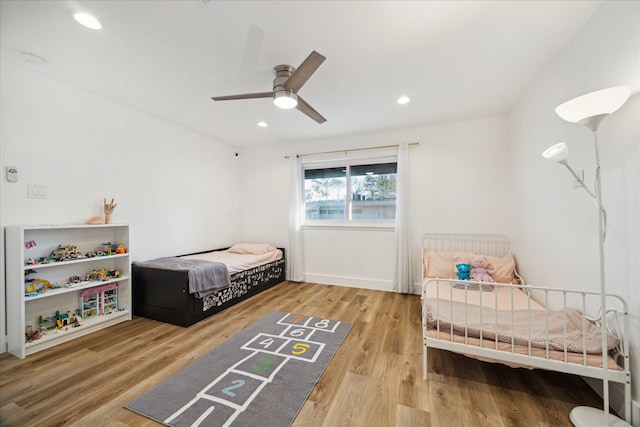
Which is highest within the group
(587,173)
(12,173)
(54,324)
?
(12,173)

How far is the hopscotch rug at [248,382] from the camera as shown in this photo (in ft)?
4.62

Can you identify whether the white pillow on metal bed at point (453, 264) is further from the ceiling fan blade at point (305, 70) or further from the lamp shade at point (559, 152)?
the ceiling fan blade at point (305, 70)

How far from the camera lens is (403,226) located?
141 inches

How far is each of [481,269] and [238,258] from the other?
10.5ft

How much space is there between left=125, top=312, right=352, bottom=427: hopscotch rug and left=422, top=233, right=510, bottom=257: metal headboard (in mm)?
1930

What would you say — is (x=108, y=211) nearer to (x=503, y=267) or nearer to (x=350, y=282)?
(x=350, y=282)

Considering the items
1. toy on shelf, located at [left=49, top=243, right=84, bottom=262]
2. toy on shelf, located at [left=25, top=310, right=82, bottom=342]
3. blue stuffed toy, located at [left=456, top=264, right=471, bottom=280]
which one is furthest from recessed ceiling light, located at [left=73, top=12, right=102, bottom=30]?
blue stuffed toy, located at [left=456, top=264, right=471, bottom=280]

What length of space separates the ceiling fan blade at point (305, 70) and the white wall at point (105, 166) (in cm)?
229

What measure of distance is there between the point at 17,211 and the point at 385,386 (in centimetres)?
333

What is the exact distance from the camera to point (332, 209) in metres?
4.27

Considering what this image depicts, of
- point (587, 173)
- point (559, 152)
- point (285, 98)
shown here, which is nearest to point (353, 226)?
point (285, 98)

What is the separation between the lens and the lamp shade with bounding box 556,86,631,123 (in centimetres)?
118

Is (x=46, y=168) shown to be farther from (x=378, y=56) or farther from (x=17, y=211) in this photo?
(x=378, y=56)

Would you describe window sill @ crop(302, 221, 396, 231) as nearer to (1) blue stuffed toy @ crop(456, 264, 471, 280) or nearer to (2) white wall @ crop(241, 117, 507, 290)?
(2) white wall @ crop(241, 117, 507, 290)
